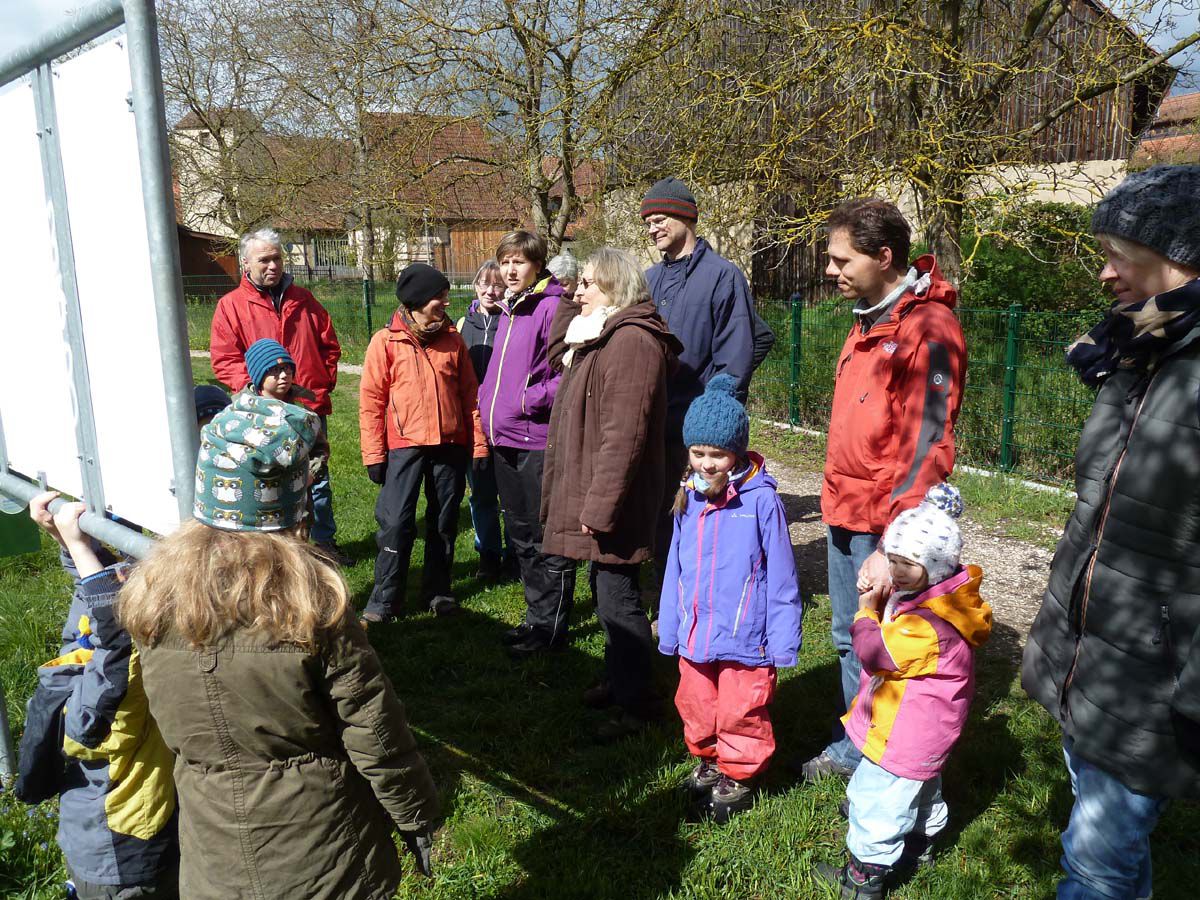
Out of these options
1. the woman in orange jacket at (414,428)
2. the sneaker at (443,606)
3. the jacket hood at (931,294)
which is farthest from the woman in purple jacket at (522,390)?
the jacket hood at (931,294)

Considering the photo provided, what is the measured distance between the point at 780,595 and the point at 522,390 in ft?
6.95

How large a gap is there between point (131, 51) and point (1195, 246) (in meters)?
1.99

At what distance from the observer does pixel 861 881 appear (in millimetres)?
2596

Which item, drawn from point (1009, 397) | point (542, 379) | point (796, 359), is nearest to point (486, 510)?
point (542, 379)

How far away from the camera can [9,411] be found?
2.55 metres

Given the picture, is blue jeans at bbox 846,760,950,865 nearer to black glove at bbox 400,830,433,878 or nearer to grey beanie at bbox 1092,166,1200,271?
black glove at bbox 400,830,433,878

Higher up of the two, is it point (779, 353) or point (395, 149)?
point (395, 149)

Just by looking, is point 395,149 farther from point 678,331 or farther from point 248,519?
point 248,519

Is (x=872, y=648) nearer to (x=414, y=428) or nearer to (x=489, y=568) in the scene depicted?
(x=414, y=428)

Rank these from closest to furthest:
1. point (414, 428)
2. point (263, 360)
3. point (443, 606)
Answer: point (263, 360)
point (414, 428)
point (443, 606)

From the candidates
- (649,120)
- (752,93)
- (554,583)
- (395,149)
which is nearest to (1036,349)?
(752,93)

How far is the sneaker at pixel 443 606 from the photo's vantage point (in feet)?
16.0

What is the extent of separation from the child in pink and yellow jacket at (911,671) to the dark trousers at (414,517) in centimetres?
276

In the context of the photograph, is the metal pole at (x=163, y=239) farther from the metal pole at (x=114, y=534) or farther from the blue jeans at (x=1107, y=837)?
the blue jeans at (x=1107, y=837)
